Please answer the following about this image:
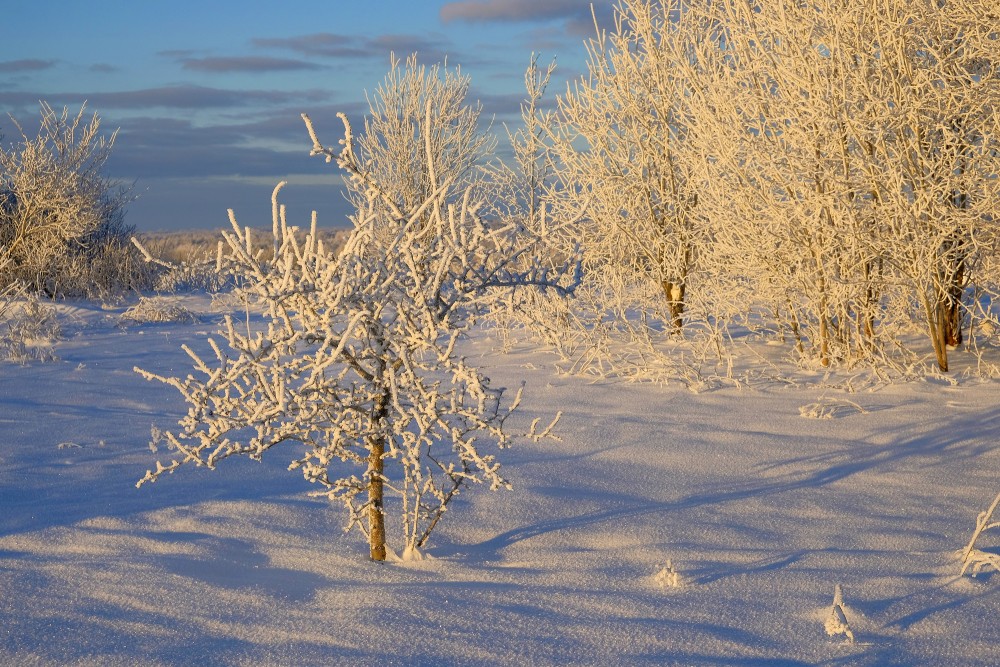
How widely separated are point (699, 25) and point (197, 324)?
780 centimetres

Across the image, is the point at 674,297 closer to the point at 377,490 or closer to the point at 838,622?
the point at 377,490

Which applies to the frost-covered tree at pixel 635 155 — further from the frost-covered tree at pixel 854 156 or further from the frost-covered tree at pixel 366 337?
the frost-covered tree at pixel 366 337

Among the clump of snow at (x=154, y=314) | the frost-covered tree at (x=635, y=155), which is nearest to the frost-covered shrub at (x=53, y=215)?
the clump of snow at (x=154, y=314)

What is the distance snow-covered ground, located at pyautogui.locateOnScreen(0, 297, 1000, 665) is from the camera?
8.76 feet

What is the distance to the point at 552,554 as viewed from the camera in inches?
140

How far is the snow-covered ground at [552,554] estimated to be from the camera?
105 inches

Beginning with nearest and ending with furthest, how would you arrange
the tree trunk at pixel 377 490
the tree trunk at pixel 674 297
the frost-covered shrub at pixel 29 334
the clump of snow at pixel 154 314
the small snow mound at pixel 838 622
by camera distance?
the small snow mound at pixel 838 622
the tree trunk at pixel 377 490
the frost-covered shrub at pixel 29 334
the tree trunk at pixel 674 297
the clump of snow at pixel 154 314

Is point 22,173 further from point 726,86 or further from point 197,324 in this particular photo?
point 726,86

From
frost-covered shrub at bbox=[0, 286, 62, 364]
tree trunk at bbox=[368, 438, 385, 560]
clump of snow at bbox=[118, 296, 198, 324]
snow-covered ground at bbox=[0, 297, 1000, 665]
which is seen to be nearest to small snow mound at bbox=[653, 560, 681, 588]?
snow-covered ground at bbox=[0, 297, 1000, 665]

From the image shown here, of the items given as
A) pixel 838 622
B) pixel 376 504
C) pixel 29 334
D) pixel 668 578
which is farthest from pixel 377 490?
pixel 29 334

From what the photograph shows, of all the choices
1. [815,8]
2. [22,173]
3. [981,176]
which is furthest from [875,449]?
[22,173]

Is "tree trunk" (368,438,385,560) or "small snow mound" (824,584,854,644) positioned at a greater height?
"tree trunk" (368,438,385,560)

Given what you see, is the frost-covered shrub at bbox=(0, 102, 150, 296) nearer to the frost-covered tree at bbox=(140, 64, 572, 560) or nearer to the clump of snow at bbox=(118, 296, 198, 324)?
the clump of snow at bbox=(118, 296, 198, 324)

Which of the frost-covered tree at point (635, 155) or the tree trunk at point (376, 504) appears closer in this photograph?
the tree trunk at point (376, 504)
